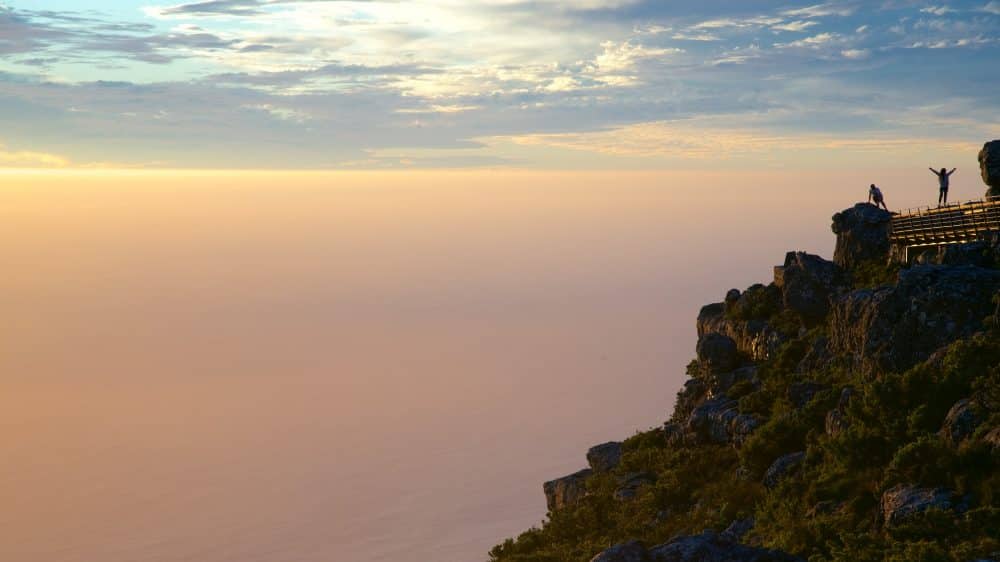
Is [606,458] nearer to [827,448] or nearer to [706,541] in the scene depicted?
[827,448]

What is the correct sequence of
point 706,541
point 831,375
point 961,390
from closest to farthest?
point 706,541
point 961,390
point 831,375

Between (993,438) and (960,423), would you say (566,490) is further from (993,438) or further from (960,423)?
(993,438)

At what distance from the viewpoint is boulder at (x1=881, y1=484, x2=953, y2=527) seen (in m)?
25.5

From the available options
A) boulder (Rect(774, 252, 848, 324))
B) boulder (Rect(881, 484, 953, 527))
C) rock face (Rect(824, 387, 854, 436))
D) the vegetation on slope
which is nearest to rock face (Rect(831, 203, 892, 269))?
boulder (Rect(774, 252, 848, 324))

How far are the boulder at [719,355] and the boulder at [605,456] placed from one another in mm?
5554

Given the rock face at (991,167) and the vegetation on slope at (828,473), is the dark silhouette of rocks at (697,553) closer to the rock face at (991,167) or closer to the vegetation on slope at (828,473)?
the vegetation on slope at (828,473)

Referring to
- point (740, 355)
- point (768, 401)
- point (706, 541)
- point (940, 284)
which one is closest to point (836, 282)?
point (740, 355)

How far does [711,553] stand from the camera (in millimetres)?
19375

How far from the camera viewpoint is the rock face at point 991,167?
164ft

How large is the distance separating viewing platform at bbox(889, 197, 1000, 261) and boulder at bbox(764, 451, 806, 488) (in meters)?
14.4

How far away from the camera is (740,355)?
49688 millimetres

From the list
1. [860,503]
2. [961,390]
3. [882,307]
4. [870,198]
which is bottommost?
[860,503]

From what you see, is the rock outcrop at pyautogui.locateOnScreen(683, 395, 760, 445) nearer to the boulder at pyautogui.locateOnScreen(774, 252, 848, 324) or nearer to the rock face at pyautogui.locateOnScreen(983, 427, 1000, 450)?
the boulder at pyautogui.locateOnScreen(774, 252, 848, 324)

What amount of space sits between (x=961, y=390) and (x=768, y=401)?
423 inches
